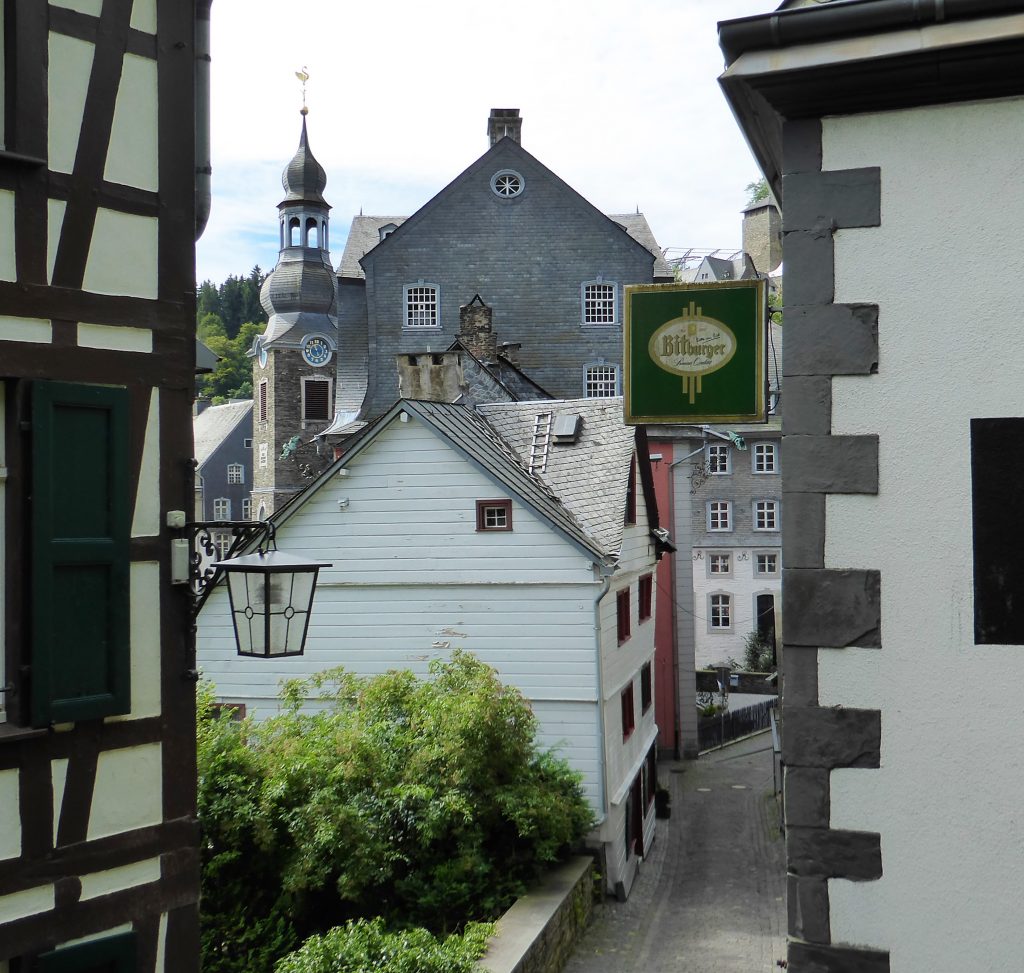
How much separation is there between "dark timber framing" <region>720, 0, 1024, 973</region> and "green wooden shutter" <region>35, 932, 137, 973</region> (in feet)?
12.2

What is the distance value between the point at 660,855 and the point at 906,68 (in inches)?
756

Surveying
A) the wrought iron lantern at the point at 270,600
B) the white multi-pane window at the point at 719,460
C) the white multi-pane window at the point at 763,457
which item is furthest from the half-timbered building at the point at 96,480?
the white multi-pane window at the point at 763,457

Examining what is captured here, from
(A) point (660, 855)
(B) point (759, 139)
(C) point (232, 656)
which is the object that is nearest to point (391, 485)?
(C) point (232, 656)

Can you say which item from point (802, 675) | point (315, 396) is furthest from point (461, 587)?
point (315, 396)

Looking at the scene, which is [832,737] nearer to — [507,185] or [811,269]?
[811,269]

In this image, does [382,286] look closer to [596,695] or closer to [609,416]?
[609,416]

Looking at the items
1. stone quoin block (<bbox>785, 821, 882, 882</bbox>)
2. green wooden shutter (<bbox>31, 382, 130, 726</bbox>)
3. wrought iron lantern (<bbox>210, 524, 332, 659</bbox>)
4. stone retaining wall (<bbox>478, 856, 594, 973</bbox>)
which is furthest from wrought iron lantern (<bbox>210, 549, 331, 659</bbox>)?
stone retaining wall (<bbox>478, 856, 594, 973</bbox>)

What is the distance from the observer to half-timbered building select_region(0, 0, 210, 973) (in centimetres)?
602

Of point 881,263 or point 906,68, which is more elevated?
point 906,68

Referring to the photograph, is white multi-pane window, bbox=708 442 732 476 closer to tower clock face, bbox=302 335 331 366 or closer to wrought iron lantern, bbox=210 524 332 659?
tower clock face, bbox=302 335 331 366

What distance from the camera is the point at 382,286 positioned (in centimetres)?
3525

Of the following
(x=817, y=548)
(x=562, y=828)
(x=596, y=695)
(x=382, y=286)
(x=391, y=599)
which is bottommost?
(x=562, y=828)

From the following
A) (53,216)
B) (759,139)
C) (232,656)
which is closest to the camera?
(759,139)

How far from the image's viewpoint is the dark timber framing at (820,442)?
15.0 ft
